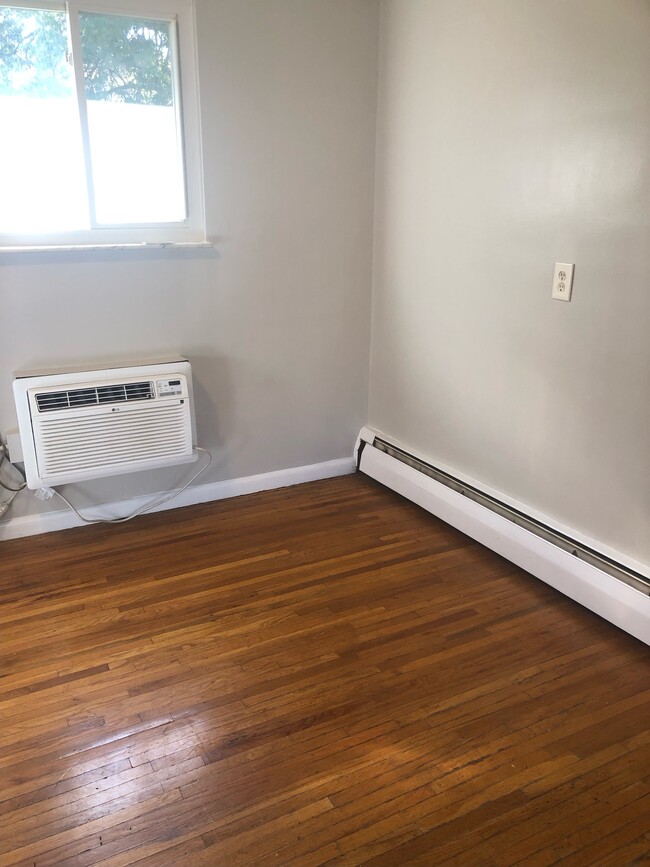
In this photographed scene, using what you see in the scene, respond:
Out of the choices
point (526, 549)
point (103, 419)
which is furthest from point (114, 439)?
point (526, 549)

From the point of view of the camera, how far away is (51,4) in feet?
8.22

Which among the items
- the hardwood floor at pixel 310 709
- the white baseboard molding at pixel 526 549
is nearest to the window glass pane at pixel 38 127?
the hardwood floor at pixel 310 709

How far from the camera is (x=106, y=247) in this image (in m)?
2.72

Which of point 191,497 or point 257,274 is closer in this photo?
point 257,274

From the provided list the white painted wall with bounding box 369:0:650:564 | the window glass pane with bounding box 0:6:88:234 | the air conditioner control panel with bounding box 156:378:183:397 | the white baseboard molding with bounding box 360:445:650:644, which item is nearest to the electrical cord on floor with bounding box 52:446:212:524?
the air conditioner control panel with bounding box 156:378:183:397

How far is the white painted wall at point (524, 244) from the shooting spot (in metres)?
2.11

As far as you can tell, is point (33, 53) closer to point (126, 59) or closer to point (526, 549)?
point (126, 59)

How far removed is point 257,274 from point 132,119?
2.59 feet

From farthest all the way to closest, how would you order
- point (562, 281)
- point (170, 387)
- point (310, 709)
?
point (170, 387), point (562, 281), point (310, 709)

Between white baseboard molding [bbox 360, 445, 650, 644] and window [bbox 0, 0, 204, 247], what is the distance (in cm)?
147

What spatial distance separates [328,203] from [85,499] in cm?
171

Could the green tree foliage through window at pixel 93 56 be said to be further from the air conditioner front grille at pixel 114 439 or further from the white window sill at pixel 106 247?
the air conditioner front grille at pixel 114 439

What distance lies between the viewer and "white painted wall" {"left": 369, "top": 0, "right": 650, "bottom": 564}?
2.11m

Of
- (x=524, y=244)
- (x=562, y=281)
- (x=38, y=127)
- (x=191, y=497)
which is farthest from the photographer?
(x=191, y=497)
